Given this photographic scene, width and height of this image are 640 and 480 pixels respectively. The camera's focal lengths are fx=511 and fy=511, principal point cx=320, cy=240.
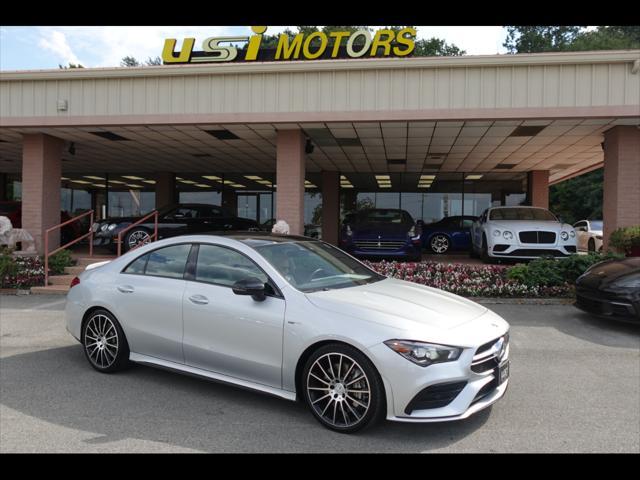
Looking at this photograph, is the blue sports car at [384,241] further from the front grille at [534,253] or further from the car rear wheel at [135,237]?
the car rear wheel at [135,237]

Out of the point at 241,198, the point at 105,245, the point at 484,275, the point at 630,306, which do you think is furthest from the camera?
the point at 241,198

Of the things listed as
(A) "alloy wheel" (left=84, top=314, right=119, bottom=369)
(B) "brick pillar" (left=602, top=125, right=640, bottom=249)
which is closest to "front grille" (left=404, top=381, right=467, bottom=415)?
(A) "alloy wheel" (left=84, top=314, right=119, bottom=369)

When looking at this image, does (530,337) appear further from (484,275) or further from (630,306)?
(484,275)

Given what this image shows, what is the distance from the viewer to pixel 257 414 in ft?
13.8

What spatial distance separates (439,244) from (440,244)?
0.11 feet

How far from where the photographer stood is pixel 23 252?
1218 cm

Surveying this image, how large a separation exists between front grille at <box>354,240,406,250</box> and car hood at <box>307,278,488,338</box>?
7.26m

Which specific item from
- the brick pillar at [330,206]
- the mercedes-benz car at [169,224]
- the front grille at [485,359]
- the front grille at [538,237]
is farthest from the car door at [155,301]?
the brick pillar at [330,206]

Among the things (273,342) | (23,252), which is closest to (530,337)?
(273,342)

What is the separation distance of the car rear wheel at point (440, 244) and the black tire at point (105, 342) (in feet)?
43.0

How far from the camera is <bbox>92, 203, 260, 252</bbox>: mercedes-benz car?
42.9ft

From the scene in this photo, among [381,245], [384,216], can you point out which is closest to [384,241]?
[381,245]

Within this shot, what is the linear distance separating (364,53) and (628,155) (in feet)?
19.8

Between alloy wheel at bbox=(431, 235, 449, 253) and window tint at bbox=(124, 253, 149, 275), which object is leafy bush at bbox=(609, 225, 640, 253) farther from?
window tint at bbox=(124, 253, 149, 275)
